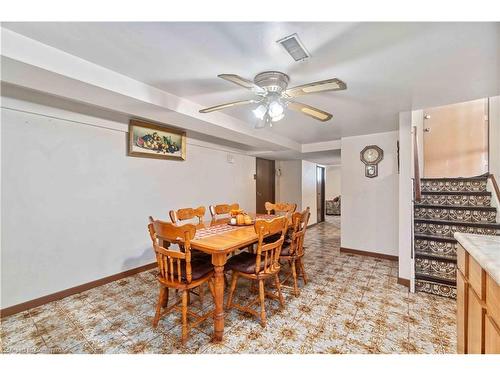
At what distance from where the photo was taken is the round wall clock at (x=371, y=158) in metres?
3.73

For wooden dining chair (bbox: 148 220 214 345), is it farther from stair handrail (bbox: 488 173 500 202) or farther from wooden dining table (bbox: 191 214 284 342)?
stair handrail (bbox: 488 173 500 202)

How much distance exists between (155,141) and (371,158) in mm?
3630

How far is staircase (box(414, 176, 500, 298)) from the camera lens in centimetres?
241

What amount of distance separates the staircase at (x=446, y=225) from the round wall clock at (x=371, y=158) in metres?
0.89

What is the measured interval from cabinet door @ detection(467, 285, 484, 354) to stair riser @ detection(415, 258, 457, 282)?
63.1 inches

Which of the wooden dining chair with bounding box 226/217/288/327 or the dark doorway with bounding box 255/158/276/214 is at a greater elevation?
the dark doorway with bounding box 255/158/276/214

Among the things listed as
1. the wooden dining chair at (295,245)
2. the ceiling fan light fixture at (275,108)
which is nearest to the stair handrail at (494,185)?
the wooden dining chair at (295,245)

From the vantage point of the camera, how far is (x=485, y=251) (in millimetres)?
989

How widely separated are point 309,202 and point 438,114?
3.45 meters

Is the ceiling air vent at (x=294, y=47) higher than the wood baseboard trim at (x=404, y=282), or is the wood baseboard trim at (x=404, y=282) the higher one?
the ceiling air vent at (x=294, y=47)

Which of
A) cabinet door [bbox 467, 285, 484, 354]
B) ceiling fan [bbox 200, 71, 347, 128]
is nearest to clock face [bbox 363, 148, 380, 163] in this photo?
ceiling fan [bbox 200, 71, 347, 128]

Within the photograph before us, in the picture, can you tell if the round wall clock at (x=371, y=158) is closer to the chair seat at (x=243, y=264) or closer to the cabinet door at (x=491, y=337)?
the chair seat at (x=243, y=264)

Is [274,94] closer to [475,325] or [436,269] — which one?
[475,325]
